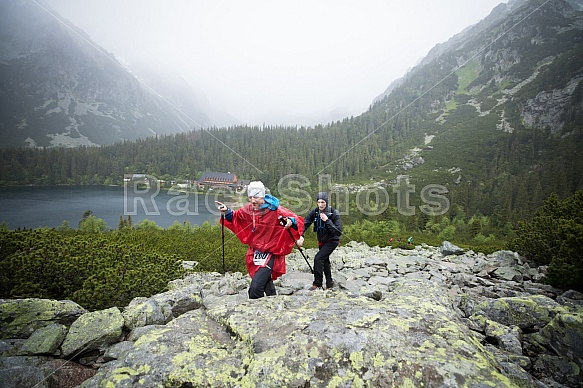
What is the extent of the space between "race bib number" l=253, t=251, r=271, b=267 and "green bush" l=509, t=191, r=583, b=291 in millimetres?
7062

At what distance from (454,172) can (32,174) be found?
159962mm

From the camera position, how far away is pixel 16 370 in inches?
92.7

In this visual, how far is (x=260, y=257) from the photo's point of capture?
504 cm

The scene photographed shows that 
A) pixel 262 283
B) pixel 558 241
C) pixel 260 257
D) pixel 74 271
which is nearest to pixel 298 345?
pixel 262 283

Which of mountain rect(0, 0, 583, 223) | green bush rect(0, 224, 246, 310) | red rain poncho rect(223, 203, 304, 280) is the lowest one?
green bush rect(0, 224, 246, 310)

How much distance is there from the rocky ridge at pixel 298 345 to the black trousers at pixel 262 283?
0.94 metres

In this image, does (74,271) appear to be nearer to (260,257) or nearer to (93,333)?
(93,333)

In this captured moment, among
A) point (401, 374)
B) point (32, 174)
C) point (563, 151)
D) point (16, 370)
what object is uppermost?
point (563, 151)

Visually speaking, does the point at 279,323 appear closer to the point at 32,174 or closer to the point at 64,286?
the point at 64,286

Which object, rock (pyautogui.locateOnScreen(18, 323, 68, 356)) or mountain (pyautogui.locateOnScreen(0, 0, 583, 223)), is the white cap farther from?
mountain (pyautogui.locateOnScreen(0, 0, 583, 223))

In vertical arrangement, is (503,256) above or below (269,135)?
below

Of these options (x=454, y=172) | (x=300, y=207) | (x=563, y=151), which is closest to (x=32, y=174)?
(x=300, y=207)

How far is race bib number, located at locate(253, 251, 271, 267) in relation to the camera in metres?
4.95

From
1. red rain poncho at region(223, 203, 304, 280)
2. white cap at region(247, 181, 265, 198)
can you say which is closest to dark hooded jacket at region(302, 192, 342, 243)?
red rain poncho at region(223, 203, 304, 280)
